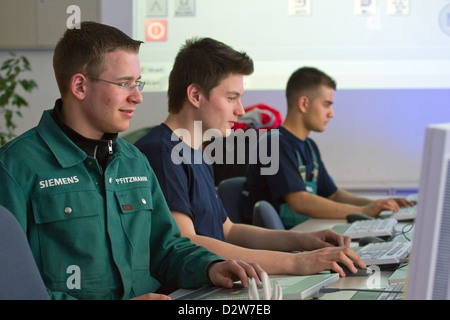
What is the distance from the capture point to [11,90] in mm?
2580

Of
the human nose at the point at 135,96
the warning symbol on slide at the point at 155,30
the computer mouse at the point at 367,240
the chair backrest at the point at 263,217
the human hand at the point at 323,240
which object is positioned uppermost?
the warning symbol on slide at the point at 155,30

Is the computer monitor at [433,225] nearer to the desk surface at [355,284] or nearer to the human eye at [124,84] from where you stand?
the desk surface at [355,284]

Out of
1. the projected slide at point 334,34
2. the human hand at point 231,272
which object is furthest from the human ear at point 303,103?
the human hand at point 231,272

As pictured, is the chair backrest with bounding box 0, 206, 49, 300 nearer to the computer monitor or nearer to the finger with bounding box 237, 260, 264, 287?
the finger with bounding box 237, 260, 264, 287

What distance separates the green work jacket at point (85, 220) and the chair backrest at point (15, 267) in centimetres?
11

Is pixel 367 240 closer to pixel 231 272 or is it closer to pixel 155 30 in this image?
pixel 231 272

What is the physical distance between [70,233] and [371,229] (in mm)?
1278

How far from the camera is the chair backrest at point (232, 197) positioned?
119 inches

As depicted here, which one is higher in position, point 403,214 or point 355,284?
point 355,284

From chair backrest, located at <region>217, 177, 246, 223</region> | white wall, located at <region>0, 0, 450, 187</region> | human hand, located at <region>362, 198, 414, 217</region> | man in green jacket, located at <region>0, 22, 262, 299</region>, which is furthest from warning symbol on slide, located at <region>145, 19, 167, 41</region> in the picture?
man in green jacket, located at <region>0, 22, 262, 299</region>

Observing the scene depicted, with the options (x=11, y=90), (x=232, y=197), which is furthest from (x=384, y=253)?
(x=11, y=90)

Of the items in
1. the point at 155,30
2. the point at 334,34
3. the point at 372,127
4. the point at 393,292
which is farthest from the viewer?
the point at 372,127

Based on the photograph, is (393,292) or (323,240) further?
(323,240)

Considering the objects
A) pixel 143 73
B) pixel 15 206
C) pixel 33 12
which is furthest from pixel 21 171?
pixel 143 73
